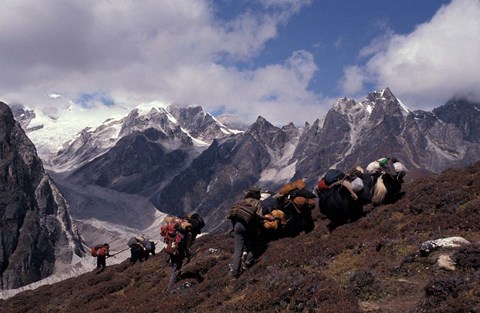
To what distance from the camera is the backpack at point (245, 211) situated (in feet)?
57.6

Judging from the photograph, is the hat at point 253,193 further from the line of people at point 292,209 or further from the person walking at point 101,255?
the person walking at point 101,255

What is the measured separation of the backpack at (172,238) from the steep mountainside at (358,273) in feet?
4.17

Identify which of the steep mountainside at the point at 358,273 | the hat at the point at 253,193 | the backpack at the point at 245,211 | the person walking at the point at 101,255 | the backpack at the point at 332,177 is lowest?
the steep mountainside at the point at 358,273

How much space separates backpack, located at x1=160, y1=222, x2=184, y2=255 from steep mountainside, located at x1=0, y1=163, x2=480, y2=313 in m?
1.27

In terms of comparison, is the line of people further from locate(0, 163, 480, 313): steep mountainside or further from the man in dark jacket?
locate(0, 163, 480, 313): steep mountainside

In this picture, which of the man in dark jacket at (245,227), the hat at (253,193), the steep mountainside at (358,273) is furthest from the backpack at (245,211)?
the steep mountainside at (358,273)

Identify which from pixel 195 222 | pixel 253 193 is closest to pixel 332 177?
pixel 253 193

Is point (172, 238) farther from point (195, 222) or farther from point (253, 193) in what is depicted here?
point (253, 193)

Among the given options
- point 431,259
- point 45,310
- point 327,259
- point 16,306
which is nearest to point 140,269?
point 45,310

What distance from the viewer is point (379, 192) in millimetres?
20875

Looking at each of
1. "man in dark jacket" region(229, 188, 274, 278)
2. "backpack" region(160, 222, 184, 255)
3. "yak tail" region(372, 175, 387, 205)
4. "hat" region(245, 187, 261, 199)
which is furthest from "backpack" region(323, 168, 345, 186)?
"backpack" region(160, 222, 184, 255)

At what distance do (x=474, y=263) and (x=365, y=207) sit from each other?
404 inches

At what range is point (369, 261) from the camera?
1357 cm

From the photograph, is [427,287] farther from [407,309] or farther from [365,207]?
[365,207]
